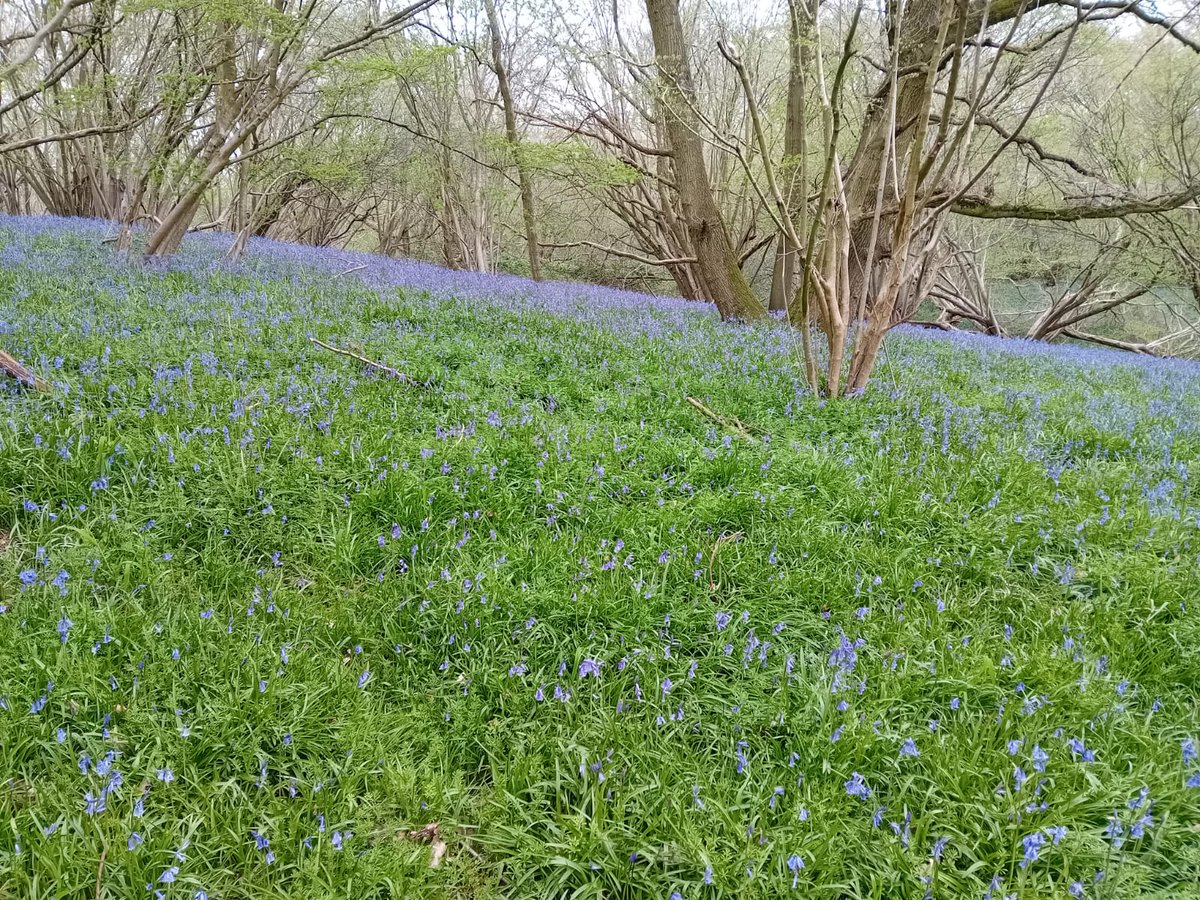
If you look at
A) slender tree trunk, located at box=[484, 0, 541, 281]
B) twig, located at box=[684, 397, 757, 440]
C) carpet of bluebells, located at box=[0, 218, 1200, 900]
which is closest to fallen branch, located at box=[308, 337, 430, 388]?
carpet of bluebells, located at box=[0, 218, 1200, 900]

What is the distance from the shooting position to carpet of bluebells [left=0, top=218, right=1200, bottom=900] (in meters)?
1.98

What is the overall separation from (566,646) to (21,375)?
14.4 feet

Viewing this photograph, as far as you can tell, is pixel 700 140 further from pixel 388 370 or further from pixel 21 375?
pixel 21 375

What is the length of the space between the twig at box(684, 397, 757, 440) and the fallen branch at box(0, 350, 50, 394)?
4.84 metres

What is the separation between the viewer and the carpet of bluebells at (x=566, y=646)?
1.98 metres

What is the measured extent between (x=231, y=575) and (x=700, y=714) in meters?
2.37

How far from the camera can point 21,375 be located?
14.2 feet

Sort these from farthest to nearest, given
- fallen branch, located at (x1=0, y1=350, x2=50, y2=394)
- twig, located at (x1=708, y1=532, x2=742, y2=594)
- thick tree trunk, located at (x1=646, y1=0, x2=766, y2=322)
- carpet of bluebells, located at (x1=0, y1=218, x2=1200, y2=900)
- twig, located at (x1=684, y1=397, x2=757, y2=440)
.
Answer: thick tree trunk, located at (x1=646, y1=0, x2=766, y2=322), twig, located at (x1=684, y1=397, x2=757, y2=440), fallen branch, located at (x1=0, y1=350, x2=50, y2=394), twig, located at (x1=708, y1=532, x2=742, y2=594), carpet of bluebells, located at (x1=0, y1=218, x2=1200, y2=900)

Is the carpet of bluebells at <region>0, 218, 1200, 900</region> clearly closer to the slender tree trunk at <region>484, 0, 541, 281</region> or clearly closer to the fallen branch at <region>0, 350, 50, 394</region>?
the fallen branch at <region>0, 350, 50, 394</region>

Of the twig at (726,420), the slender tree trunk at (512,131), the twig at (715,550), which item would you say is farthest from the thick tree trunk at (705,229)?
the twig at (715,550)

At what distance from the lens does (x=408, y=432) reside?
14.9 ft

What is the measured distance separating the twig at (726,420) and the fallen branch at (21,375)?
4.84m

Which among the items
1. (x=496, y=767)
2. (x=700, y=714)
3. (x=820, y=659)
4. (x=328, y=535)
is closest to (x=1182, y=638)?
(x=820, y=659)

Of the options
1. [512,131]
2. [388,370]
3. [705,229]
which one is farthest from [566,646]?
[512,131]
